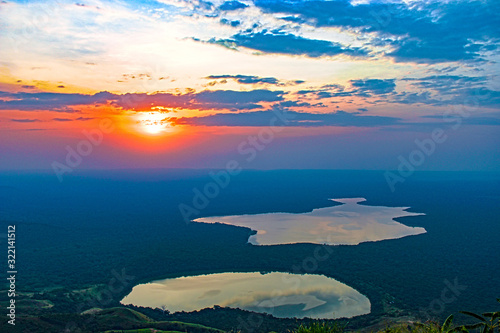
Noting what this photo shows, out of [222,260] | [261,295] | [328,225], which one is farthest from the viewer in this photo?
[328,225]

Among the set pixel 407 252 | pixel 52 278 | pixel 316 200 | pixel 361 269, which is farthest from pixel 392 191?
pixel 52 278

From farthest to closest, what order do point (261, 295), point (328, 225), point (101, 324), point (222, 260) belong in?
point (328, 225), point (222, 260), point (261, 295), point (101, 324)

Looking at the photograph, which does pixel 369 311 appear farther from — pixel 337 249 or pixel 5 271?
pixel 5 271

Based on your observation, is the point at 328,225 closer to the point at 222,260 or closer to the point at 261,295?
the point at 222,260

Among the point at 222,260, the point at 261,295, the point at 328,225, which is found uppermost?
the point at 328,225

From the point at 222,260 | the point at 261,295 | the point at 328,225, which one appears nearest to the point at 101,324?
the point at 261,295

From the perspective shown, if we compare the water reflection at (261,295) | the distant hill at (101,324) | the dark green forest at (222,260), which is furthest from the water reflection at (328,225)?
the distant hill at (101,324)

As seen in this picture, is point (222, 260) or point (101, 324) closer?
point (101, 324)
